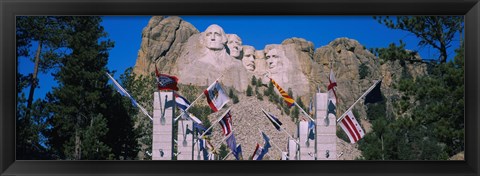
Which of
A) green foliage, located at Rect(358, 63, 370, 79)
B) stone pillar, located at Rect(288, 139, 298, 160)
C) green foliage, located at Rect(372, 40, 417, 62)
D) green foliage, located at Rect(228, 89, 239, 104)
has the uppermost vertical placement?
green foliage, located at Rect(358, 63, 370, 79)

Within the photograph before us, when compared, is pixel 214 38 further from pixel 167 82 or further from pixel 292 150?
pixel 167 82

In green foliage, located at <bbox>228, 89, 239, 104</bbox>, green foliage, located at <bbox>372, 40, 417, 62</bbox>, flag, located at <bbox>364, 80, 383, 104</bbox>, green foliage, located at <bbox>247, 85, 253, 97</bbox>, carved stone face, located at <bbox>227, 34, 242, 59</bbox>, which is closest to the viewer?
green foliage, located at <bbox>372, 40, 417, 62</bbox>

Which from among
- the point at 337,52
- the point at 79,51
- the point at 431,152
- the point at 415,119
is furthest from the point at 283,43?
the point at 415,119

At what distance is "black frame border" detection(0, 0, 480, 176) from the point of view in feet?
10.9

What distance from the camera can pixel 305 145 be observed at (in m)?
23.1

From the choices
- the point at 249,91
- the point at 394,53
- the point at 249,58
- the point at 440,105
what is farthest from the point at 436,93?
the point at 249,58

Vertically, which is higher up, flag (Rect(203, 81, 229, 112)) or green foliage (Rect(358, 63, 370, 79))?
green foliage (Rect(358, 63, 370, 79))

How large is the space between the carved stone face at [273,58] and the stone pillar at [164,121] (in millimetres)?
70794

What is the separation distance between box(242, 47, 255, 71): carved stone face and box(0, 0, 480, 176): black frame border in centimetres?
Answer: 8341

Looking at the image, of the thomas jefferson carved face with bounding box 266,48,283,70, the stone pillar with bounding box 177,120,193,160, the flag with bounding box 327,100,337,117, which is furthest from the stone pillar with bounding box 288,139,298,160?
the thomas jefferson carved face with bounding box 266,48,283,70

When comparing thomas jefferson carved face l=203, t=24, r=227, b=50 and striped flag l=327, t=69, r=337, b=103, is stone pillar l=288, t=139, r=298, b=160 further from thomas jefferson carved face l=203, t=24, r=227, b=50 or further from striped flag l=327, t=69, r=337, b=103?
thomas jefferson carved face l=203, t=24, r=227, b=50

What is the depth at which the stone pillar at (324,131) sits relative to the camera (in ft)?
58.0
